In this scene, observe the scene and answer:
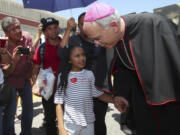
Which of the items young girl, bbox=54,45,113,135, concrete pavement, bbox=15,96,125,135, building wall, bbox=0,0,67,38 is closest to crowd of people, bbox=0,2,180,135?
young girl, bbox=54,45,113,135

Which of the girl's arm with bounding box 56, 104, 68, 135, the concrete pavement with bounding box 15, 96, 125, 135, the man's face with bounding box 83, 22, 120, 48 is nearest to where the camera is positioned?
the man's face with bounding box 83, 22, 120, 48

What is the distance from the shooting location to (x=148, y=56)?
1.49m

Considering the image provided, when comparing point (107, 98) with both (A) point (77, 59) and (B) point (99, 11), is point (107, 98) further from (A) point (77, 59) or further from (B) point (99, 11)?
(B) point (99, 11)

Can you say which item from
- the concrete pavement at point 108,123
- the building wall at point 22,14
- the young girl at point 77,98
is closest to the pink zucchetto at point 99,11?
the young girl at point 77,98

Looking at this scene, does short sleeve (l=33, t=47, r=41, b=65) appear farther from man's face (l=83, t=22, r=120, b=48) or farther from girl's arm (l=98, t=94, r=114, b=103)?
man's face (l=83, t=22, r=120, b=48)

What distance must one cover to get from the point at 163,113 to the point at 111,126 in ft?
8.76

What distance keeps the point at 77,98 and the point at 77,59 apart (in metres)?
0.48

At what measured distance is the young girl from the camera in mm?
2262

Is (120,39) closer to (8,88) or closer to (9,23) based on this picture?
(8,88)

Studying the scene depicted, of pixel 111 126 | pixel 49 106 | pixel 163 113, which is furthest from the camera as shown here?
pixel 111 126

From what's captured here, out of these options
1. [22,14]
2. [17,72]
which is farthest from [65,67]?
[22,14]

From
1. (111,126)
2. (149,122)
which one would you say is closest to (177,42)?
(149,122)

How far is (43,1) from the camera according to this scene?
133 inches

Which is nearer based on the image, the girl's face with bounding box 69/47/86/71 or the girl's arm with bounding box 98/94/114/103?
the girl's arm with bounding box 98/94/114/103
